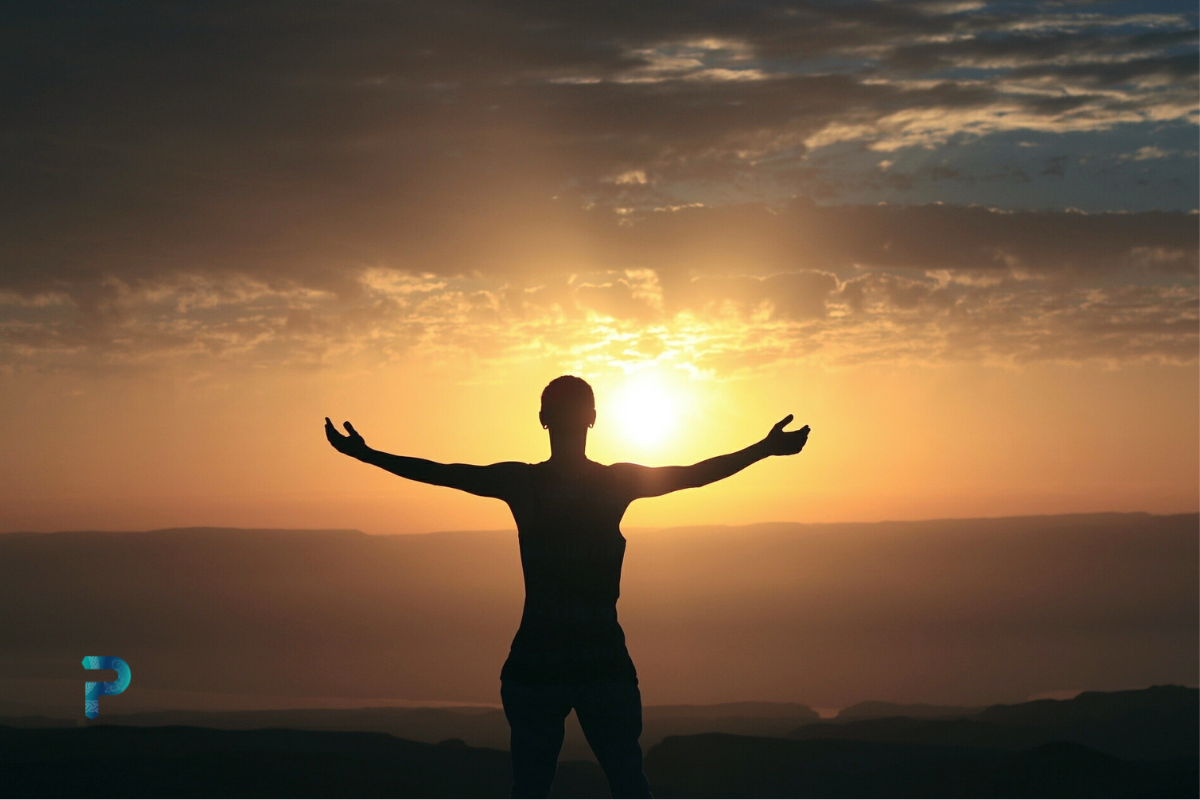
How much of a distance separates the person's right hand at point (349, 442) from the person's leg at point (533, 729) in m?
1.60

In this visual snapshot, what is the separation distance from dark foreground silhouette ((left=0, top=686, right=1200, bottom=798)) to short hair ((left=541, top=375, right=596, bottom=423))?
15.3m

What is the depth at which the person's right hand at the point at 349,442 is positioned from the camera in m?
6.54

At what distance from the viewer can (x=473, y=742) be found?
51094 millimetres

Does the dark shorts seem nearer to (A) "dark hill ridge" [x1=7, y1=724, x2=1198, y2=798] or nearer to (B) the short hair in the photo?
(B) the short hair

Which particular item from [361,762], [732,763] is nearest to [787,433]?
[361,762]

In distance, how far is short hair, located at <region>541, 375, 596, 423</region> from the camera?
21.3ft

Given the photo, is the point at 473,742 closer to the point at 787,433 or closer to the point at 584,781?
the point at 584,781

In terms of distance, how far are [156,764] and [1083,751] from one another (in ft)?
189

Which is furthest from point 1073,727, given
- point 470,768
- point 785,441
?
point 785,441

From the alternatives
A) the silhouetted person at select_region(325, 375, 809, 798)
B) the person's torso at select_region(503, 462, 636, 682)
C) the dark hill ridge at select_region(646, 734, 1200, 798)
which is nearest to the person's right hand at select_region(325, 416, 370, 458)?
the silhouetted person at select_region(325, 375, 809, 798)

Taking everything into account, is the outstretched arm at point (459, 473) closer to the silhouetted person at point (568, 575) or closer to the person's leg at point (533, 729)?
the silhouetted person at point (568, 575)

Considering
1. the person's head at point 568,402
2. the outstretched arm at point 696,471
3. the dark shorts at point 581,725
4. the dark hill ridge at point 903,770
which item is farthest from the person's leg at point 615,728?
the dark hill ridge at point 903,770

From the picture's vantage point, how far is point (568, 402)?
650cm

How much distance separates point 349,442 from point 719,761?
6157 centimetres
